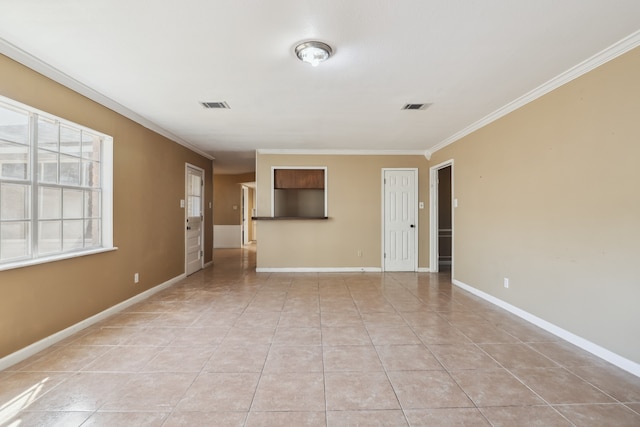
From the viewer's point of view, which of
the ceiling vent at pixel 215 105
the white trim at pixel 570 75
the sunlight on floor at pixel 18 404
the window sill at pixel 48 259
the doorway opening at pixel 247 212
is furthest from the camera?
the doorway opening at pixel 247 212

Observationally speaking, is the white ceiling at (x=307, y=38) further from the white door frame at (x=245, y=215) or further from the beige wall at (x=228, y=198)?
the white door frame at (x=245, y=215)

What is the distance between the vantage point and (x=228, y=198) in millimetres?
9906

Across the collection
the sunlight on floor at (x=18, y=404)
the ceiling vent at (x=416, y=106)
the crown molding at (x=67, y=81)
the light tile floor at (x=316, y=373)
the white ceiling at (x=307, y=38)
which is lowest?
the sunlight on floor at (x=18, y=404)

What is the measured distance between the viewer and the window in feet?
7.66

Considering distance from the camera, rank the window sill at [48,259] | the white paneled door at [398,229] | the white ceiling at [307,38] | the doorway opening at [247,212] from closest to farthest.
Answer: the white ceiling at [307,38] → the window sill at [48,259] → the white paneled door at [398,229] → the doorway opening at [247,212]

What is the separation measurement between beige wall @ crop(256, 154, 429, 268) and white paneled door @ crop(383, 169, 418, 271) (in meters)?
0.12

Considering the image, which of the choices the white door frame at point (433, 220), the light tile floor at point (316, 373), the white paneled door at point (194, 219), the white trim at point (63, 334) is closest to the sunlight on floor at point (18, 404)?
the light tile floor at point (316, 373)

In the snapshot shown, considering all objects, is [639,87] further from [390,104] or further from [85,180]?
[85,180]

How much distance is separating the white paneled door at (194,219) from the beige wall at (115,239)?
0.26 meters

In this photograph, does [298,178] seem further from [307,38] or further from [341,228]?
[307,38]

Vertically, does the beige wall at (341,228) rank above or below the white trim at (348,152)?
below

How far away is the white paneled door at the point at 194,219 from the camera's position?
556 cm

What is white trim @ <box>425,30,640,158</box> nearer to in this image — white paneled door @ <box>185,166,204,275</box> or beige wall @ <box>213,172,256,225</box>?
white paneled door @ <box>185,166,204,275</box>

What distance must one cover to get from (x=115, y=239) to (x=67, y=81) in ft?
5.55
